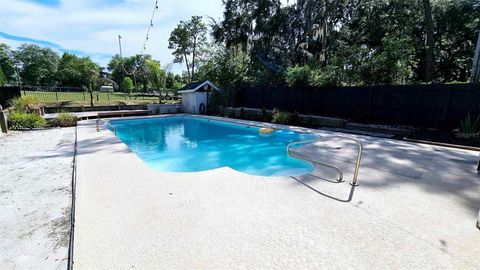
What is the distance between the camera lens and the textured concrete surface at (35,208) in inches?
76.3

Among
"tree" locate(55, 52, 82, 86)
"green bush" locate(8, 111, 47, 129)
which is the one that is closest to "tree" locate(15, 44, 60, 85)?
"tree" locate(55, 52, 82, 86)

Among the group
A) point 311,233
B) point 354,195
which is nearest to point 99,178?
point 311,233

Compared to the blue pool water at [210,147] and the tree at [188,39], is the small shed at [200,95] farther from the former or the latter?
the tree at [188,39]

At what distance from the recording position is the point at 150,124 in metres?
13.0

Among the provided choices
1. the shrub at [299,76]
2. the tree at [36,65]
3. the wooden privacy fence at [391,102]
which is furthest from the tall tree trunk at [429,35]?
the tree at [36,65]

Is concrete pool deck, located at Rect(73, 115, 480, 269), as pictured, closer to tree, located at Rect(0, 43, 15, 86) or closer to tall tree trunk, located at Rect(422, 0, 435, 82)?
tall tree trunk, located at Rect(422, 0, 435, 82)

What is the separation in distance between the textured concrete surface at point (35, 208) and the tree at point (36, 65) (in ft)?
180

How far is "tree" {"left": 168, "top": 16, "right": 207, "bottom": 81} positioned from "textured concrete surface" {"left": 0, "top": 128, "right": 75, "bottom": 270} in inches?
982

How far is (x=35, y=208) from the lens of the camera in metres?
2.74

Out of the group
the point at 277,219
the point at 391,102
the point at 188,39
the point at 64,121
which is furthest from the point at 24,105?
the point at 188,39

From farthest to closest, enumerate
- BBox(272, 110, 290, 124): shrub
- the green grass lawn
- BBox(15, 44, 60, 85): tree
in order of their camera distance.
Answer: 1. BBox(15, 44, 60, 85): tree
2. the green grass lawn
3. BBox(272, 110, 290, 124): shrub

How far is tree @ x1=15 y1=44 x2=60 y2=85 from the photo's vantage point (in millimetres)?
45375

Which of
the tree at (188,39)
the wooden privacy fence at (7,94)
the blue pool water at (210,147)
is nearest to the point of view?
the blue pool water at (210,147)

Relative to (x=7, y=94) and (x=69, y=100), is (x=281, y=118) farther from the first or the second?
(x=69, y=100)
